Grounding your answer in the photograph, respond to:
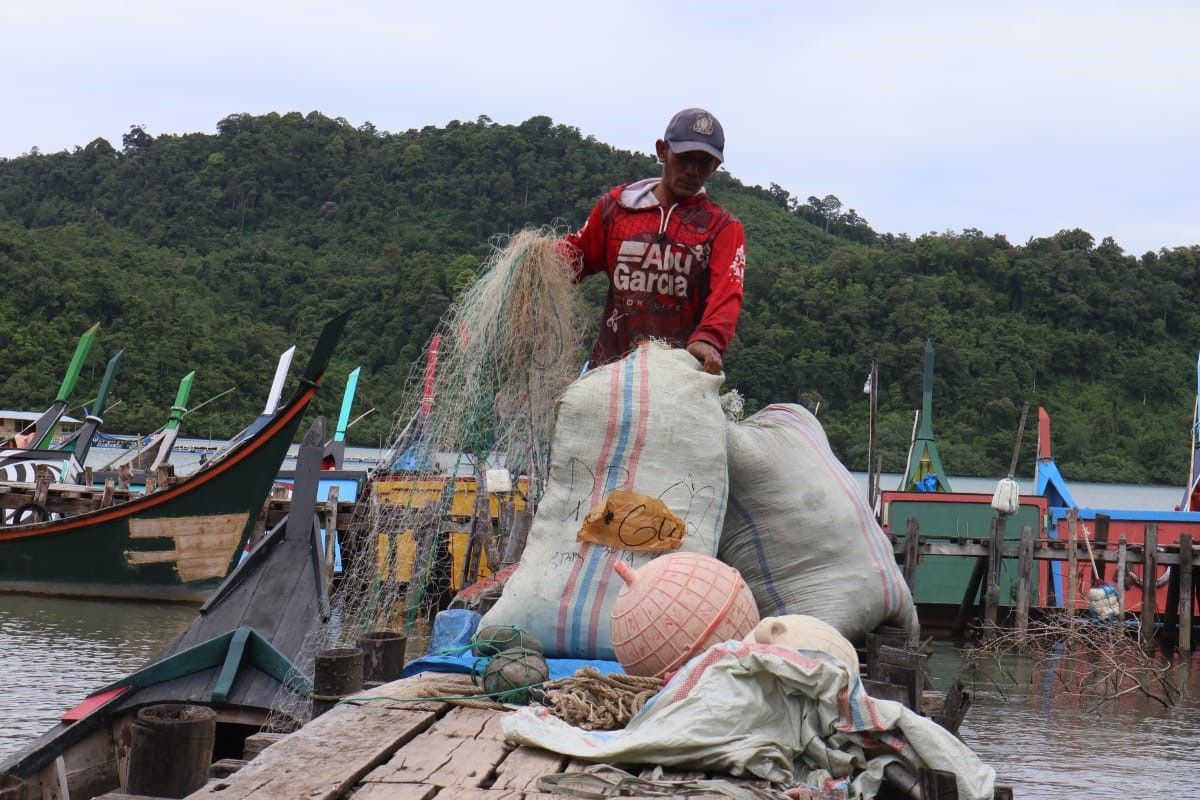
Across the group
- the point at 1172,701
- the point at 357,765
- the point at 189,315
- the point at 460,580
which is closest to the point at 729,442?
the point at 357,765

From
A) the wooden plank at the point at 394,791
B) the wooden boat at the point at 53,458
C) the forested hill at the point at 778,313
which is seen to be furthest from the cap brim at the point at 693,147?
the forested hill at the point at 778,313

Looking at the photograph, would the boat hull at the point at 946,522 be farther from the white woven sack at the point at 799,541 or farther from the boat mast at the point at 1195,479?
the white woven sack at the point at 799,541

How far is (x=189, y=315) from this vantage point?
132 feet

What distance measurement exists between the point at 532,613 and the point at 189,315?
3785cm

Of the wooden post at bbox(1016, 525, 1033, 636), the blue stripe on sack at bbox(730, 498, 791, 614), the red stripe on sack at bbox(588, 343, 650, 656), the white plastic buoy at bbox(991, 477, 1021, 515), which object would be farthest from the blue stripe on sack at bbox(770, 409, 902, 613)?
the white plastic buoy at bbox(991, 477, 1021, 515)

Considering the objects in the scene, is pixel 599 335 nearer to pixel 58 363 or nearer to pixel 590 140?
pixel 58 363

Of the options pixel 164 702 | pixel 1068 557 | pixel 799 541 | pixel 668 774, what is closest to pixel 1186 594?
pixel 1068 557

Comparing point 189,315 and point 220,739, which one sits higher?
point 189,315

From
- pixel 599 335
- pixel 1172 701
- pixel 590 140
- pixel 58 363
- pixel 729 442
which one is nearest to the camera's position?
pixel 729 442

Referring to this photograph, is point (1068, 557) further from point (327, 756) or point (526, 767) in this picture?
point (327, 756)

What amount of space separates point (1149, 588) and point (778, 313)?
21.3 m

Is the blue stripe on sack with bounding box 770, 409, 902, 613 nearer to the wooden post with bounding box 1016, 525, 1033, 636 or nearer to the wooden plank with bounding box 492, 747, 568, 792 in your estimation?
the wooden plank with bounding box 492, 747, 568, 792

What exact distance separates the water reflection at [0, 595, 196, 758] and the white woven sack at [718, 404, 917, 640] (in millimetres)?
5238

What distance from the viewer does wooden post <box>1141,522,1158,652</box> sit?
14.2m
